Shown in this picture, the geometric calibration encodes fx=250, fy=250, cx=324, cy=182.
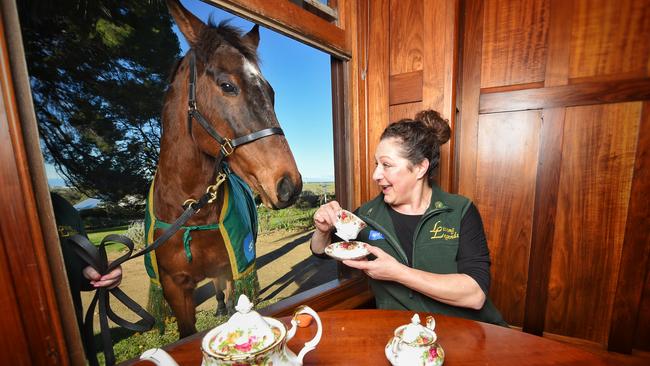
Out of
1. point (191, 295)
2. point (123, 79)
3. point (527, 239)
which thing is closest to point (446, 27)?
point (527, 239)

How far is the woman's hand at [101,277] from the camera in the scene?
889mm

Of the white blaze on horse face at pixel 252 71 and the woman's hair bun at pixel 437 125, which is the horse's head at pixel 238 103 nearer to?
the white blaze on horse face at pixel 252 71

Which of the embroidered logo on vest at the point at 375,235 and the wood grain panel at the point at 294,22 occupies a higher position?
the wood grain panel at the point at 294,22

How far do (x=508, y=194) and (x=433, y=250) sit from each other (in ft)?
4.01

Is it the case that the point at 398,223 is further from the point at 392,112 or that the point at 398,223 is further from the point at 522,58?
the point at 522,58

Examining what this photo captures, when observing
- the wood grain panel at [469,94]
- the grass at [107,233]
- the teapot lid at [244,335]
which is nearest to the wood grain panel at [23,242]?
the grass at [107,233]

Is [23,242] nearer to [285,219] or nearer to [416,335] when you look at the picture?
[285,219]

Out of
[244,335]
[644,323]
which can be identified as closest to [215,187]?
[244,335]

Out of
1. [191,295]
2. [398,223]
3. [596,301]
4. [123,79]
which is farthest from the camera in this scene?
[596,301]

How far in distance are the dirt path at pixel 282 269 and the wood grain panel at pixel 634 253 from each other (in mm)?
2142

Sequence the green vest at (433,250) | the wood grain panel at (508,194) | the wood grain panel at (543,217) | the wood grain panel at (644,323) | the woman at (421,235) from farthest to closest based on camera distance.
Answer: the wood grain panel at (508,194)
the wood grain panel at (543,217)
the wood grain panel at (644,323)
the green vest at (433,250)
the woman at (421,235)

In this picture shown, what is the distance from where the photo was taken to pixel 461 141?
2.15 meters

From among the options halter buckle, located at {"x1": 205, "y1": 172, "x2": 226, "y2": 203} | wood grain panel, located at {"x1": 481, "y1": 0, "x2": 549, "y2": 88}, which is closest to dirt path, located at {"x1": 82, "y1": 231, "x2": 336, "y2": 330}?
halter buckle, located at {"x1": 205, "y1": 172, "x2": 226, "y2": 203}

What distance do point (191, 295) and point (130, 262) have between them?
12.7 inches
